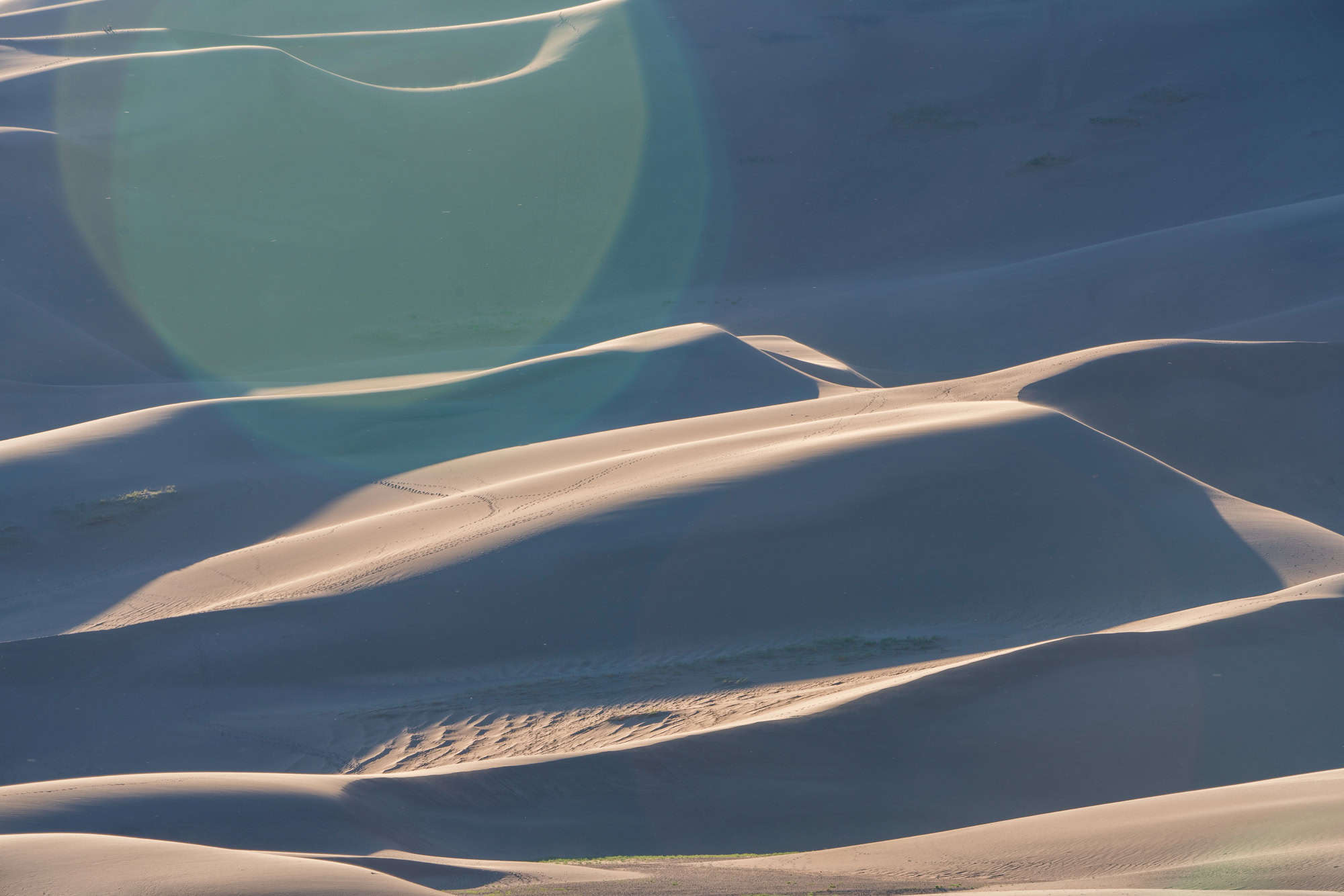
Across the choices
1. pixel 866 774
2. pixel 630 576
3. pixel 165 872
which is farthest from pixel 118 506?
pixel 866 774

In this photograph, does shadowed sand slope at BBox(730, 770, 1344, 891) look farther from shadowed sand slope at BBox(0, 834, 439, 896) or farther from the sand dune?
the sand dune

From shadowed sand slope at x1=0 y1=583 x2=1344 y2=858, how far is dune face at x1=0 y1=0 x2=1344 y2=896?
0.10ft

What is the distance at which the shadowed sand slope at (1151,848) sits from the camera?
14.6ft

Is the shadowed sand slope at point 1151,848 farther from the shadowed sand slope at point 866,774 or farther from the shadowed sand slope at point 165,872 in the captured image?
the shadowed sand slope at point 165,872

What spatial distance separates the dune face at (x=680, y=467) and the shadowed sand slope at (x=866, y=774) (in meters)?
0.03

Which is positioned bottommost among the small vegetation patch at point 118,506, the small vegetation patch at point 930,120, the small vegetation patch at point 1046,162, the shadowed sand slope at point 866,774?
the shadowed sand slope at point 866,774

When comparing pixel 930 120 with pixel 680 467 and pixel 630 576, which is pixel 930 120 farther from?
pixel 630 576

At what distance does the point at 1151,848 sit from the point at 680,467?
19.8ft

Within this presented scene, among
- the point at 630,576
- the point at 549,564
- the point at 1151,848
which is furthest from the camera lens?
the point at 549,564

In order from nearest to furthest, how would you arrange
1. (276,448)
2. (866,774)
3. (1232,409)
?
(866,774), (276,448), (1232,409)

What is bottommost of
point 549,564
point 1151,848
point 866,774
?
point 866,774

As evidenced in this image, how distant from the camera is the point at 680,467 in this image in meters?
10.4

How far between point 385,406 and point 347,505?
8.69 feet

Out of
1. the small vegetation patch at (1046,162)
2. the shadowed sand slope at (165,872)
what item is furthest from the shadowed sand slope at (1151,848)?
the small vegetation patch at (1046,162)
